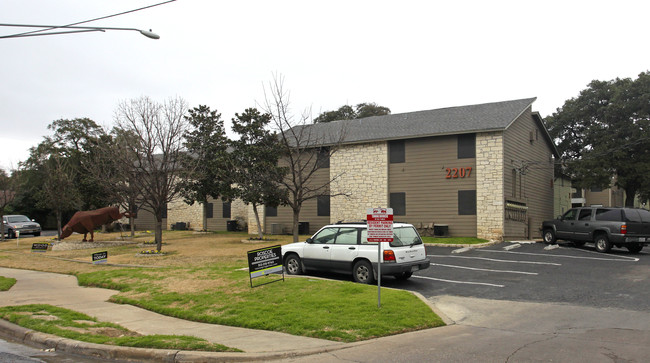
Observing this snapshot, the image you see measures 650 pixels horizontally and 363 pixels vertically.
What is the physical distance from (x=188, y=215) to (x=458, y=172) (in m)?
24.5

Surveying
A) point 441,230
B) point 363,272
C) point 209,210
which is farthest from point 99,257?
point 209,210

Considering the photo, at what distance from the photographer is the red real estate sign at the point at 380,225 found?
30.9ft

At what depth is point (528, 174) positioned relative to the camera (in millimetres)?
28750

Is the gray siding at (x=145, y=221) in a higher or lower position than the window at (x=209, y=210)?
lower

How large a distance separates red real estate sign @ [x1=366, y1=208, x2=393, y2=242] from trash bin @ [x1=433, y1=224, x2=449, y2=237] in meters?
17.4

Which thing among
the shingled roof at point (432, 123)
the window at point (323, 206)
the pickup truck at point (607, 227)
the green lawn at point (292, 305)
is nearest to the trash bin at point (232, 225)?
the window at point (323, 206)

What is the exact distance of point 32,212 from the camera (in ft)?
175

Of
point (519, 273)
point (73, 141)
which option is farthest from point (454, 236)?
point (73, 141)

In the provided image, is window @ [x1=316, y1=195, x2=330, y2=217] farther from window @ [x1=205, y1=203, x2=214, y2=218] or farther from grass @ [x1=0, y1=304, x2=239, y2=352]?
grass @ [x1=0, y1=304, x2=239, y2=352]

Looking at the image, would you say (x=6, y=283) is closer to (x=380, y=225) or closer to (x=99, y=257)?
(x=99, y=257)

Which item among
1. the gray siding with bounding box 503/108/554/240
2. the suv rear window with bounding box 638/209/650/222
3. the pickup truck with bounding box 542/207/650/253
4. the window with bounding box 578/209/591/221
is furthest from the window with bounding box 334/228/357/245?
the gray siding with bounding box 503/108/554/240

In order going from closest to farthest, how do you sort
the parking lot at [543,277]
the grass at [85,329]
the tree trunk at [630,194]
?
the grass at [85,329] < the parking lot at [543,277] < the tree trunk at [630,194]

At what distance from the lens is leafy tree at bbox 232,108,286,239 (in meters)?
24.0

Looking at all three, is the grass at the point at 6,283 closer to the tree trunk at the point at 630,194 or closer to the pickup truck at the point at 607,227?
the pickup truck at the point at 607,227
